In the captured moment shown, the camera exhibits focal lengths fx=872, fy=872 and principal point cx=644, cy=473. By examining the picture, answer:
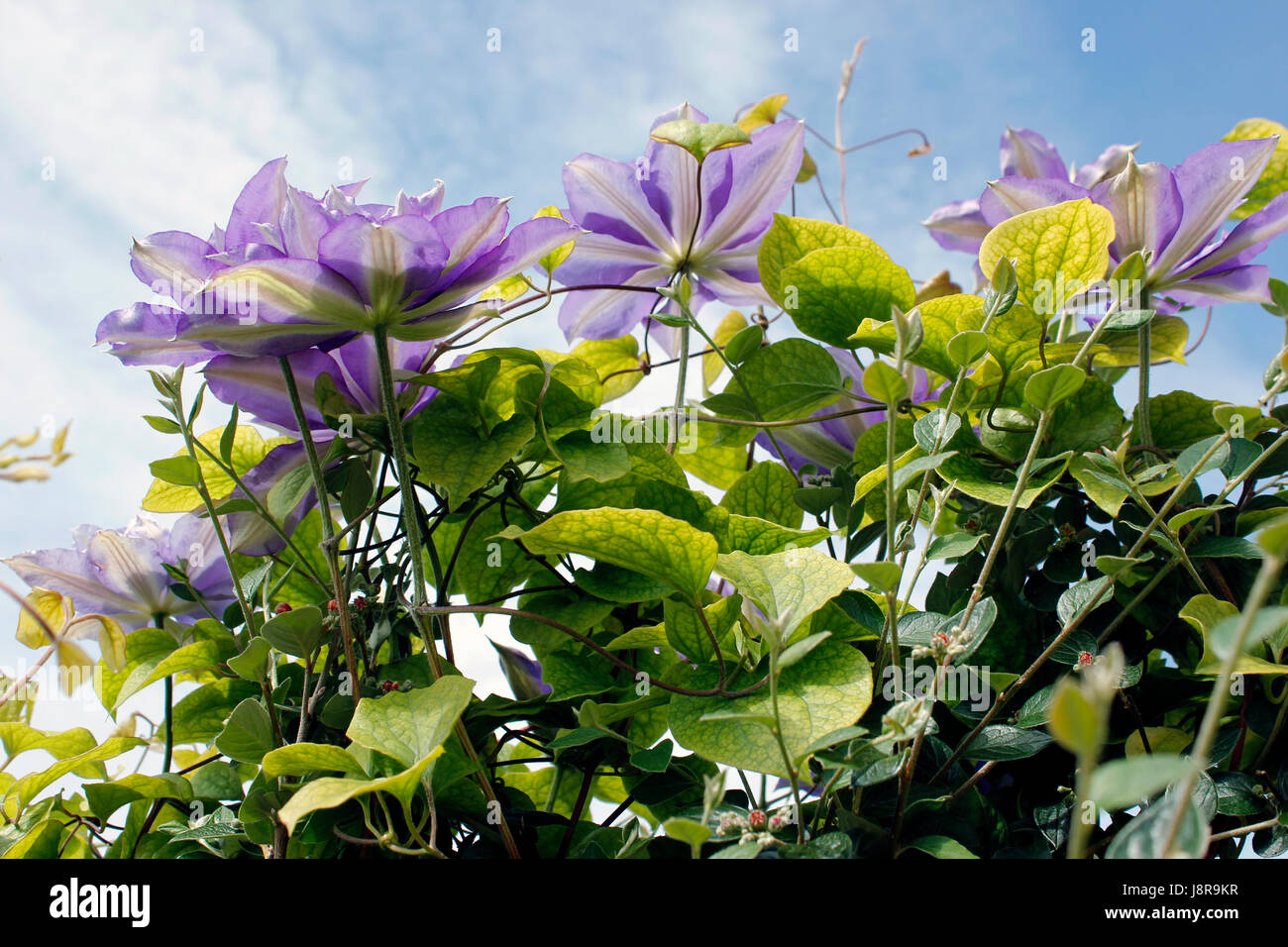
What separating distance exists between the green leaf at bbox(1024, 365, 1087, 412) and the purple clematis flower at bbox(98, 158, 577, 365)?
264mm

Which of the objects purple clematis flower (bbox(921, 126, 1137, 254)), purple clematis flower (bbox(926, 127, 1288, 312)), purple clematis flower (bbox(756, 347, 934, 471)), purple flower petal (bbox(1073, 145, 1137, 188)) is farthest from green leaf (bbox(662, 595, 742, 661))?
purple flower petal (bbox(1073, 145, 1137, 188))

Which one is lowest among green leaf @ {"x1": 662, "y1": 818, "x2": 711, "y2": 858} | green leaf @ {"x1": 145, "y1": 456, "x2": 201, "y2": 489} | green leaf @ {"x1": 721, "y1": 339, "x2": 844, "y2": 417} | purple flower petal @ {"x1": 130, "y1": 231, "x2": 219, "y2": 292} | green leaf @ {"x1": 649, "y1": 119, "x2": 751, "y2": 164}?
green leaf @ {"x1": 662, "y1": 818, "x2": 711, "y2": 858}

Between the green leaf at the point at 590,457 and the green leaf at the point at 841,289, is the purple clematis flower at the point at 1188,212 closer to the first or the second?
the green leaf at the point at 841,289

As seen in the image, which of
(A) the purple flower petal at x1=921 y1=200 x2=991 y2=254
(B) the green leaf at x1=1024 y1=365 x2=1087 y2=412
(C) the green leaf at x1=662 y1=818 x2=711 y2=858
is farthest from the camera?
(A) the purple flower petal at x1=921 y1=200 x2=991 y2=254

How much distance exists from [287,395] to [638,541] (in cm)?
26

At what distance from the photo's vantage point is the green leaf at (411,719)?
384 millimetres

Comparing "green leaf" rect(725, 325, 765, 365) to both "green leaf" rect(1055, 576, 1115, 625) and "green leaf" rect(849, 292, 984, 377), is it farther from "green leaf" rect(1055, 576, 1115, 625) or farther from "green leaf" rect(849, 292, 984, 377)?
"green leaf" rect(1055, 576, 1115, 625)

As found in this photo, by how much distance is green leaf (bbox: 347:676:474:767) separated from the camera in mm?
384

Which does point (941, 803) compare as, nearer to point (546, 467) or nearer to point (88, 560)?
point (546, 467)

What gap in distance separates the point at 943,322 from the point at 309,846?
1.64ft

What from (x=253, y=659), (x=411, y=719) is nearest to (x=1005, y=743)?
(x=411, y=719)

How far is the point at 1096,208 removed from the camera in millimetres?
508

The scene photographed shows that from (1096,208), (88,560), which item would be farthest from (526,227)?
(88,560)

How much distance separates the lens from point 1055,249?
0.53m
